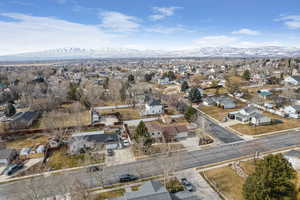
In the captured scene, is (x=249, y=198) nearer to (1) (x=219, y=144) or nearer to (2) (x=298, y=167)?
(2) (x=298, y=167)

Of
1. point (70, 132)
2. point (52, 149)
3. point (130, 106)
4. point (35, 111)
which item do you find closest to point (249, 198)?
point (52, 149)

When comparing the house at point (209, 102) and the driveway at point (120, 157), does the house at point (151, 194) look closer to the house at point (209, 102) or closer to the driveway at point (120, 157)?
the driveway at point (120, 157)

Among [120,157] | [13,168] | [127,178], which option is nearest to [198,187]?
[127,178]

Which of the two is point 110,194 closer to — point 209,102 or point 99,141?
point 99,141

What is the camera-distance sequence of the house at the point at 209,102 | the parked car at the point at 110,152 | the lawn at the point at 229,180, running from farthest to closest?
the house at the point at 209,102, the parked car at the point at 110,152, the lawn at the point at 229,180

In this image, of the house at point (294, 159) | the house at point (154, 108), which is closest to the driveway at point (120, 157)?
the house at point (154, 108)
